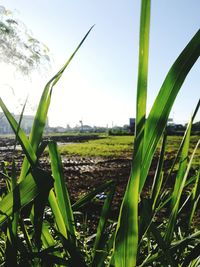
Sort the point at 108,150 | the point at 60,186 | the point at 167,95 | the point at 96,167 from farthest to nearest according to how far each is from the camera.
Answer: the point at 108,150 → the point at 96,167 → the point at 60,186 → the point at 167,95

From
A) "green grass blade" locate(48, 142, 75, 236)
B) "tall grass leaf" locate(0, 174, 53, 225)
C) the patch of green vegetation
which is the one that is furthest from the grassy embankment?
"tall grass leaf" locate(0, 174, 53, 225)

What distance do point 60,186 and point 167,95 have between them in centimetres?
21

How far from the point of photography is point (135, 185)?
1.07 ft

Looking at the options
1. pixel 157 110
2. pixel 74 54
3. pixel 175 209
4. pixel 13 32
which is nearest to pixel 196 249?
pixel 175 209

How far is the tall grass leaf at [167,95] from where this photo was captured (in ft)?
0.97

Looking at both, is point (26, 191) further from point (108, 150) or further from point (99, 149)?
point (99, 149)

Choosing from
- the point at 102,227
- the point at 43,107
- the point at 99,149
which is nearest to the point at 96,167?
Answer: the point at 99,149

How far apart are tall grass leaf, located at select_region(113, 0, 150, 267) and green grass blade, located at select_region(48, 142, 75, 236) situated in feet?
0.38

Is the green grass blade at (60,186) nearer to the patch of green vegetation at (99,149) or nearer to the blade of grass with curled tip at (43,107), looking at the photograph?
the blade of grass with curled tip at (43,107)

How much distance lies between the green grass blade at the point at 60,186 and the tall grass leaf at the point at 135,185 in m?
0.12

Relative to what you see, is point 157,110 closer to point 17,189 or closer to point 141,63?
point 141,63

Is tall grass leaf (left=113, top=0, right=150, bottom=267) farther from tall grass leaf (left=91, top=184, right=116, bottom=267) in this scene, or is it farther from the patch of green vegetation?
the patch of green vegetation

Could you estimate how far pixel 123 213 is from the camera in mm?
344

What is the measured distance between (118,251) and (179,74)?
0.73ft
